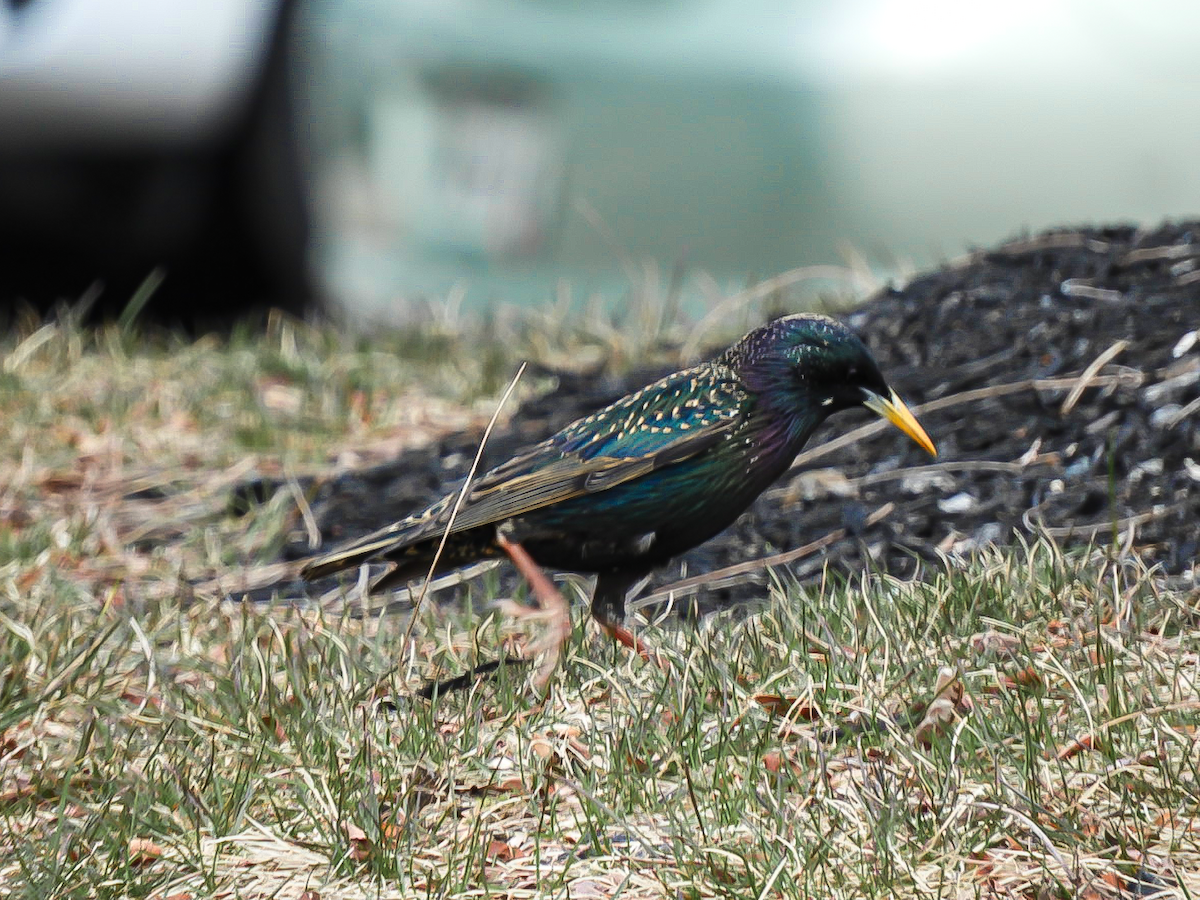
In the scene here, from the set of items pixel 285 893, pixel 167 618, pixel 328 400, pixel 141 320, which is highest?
A: pixel 285 893

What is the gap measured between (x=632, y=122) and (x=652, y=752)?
398cm

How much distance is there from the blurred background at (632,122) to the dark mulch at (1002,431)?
972 millimetres

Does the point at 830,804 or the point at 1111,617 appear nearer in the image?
the point at 830,804

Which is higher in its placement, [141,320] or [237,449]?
[237,449]

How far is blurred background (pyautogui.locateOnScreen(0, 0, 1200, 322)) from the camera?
21.0 feet

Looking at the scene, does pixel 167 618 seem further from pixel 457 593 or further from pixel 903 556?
pixel 903 556

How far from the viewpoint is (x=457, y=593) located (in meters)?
4.80

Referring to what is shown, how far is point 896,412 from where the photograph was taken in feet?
12.1

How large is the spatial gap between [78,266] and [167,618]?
5190 mm

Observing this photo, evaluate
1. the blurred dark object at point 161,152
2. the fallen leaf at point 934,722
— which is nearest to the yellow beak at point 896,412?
the fallen leaf at point 934,722

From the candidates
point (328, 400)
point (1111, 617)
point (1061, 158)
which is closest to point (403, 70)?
point (328, 400)

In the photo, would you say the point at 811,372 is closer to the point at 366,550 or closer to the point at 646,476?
the point at 646,476

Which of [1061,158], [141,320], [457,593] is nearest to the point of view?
[457,593]

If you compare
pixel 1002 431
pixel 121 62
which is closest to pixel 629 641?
pixel 1002 431
